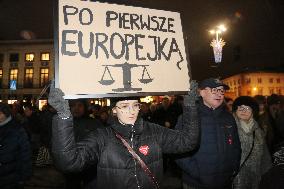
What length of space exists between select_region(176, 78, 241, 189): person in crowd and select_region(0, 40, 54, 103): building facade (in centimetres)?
5126

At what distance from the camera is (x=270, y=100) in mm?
7258

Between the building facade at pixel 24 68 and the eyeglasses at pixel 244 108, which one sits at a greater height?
the building facade at pixel 24 68

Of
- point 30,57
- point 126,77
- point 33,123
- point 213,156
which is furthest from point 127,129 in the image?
point 30,57

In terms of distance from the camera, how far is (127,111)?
3.07 meters

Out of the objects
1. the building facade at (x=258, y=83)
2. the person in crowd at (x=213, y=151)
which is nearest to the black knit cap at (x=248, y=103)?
the person in crowd at (x=213, y=151)

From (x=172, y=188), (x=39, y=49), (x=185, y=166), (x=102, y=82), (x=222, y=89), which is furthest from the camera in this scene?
(x=39, y=49)

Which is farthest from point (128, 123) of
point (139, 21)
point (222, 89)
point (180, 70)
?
point (222, 89)

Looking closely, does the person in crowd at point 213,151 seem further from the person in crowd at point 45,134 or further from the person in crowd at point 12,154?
the person in crowd at point 45,134

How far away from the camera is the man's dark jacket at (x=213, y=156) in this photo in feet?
13.4

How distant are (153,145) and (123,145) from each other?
1.07ft

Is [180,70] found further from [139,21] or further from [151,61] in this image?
[139,21]

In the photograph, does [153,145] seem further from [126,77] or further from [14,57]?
[14,57]

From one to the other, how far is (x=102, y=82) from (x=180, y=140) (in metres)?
1.08

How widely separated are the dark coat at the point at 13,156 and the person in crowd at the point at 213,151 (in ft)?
7.83
